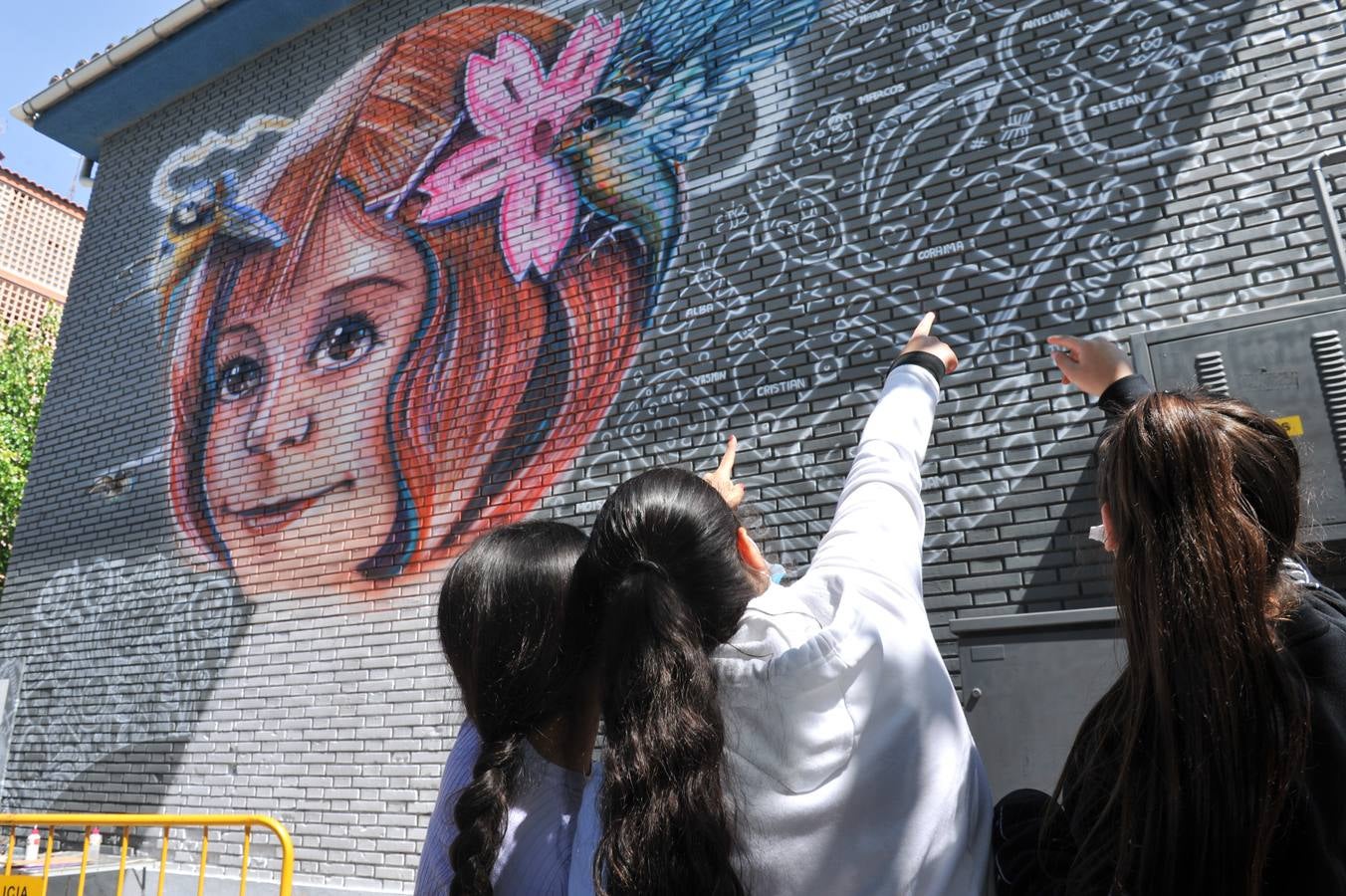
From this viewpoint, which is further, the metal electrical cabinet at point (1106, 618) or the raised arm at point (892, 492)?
the metal electrical cabinet at point (1106, 618)

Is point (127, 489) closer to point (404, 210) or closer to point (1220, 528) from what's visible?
point (404, 210)

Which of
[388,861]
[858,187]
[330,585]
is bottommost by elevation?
[388,861]

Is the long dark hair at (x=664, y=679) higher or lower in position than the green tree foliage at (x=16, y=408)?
lower

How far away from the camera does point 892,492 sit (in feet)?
4.13

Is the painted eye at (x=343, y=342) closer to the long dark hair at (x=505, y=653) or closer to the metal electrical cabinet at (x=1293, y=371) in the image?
the metal electrical cabinet at (x=1293, y=371)

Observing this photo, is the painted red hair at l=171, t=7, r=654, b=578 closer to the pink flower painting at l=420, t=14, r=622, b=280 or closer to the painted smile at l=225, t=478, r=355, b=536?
the pink flower painting at l=420, t=14, r=622, b=280

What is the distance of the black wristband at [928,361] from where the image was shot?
1456mm

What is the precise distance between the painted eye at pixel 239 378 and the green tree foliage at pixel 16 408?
521 centimetres

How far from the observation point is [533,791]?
1244 millimetres

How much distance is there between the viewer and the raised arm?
46.1 inches

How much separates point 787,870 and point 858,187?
4.11m

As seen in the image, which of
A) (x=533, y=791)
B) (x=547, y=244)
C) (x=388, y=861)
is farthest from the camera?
(x=547, y=244)

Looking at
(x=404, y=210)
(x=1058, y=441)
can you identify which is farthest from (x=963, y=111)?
(x=404, y=210)

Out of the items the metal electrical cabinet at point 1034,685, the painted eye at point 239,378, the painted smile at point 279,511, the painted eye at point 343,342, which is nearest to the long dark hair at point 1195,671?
the metal electrical cabinet at point 1034,685
